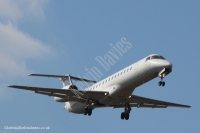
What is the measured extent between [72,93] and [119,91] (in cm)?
368

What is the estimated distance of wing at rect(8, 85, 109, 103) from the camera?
3272cm

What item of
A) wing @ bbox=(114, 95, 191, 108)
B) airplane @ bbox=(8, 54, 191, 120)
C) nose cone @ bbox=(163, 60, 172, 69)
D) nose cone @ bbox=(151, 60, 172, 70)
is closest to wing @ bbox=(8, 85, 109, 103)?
airplane @ bbox=(8, 54, 191, 120)

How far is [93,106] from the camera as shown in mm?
33906

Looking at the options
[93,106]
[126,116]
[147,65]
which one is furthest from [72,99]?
[147,65]

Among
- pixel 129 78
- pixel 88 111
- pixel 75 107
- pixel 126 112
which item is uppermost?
pixel 129 78

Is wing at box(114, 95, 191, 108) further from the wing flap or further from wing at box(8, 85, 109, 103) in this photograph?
wing at box(8, 85, 109, 103)

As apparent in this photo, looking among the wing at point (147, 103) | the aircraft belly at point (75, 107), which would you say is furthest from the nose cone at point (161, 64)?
the aircraft belly at point (75, 107)

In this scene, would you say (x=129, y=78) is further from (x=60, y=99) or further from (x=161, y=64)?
(x=60, y=99)

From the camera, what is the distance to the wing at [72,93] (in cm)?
3272

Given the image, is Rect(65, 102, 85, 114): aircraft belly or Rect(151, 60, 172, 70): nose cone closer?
Rect(151, 60, 172, 70): nose cone

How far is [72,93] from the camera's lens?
1335 inches

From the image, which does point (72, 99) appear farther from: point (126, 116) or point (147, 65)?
point (147, 65)

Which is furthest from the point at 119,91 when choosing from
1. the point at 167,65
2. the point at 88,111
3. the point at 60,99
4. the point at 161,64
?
the point at 60,99

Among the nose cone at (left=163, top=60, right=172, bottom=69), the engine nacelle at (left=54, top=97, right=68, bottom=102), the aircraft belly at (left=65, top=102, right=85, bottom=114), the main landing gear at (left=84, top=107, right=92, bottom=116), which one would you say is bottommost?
the main landing gear at (left=84, top=107, right=92, bottom=116)
